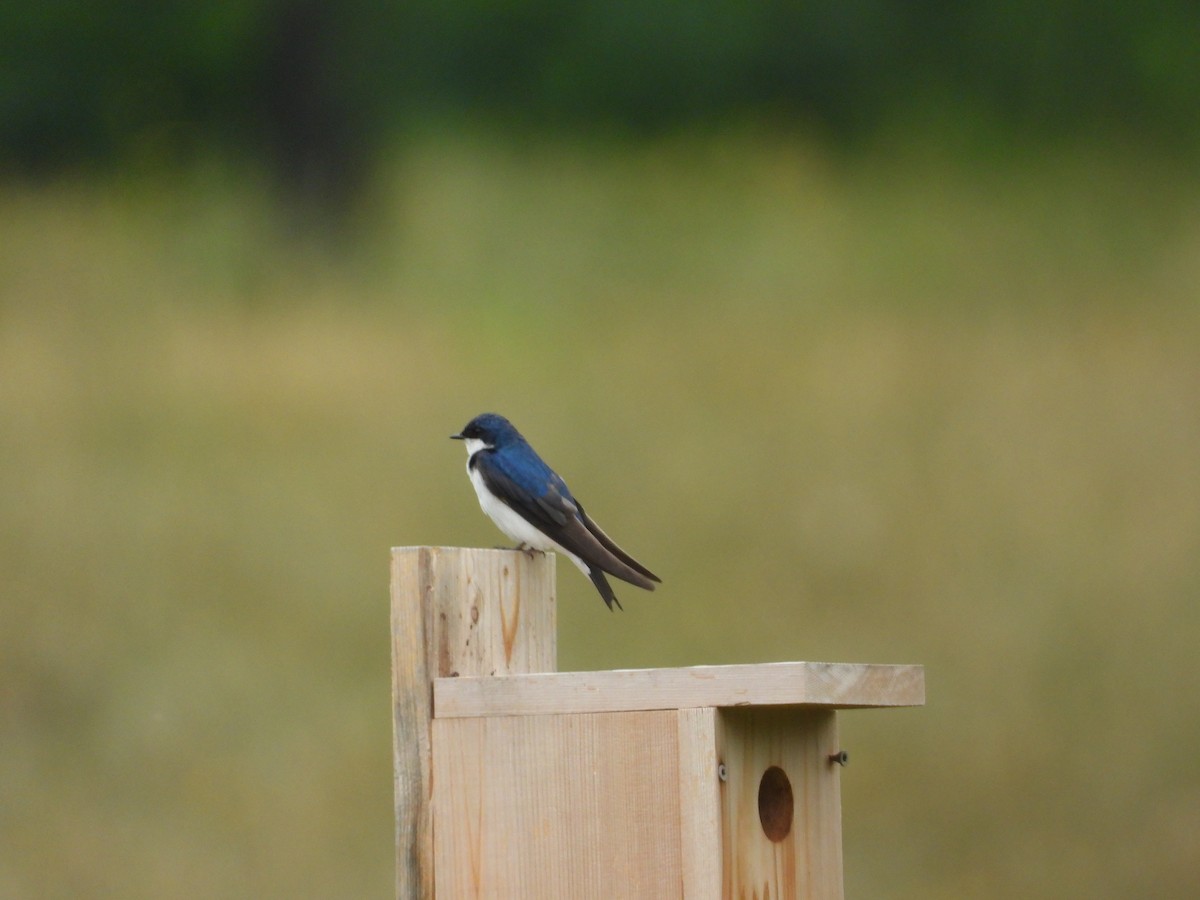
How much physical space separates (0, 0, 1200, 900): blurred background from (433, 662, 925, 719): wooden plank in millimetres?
2304

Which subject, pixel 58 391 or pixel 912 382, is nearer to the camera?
pixel 912 382

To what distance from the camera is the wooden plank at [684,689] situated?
164 cm

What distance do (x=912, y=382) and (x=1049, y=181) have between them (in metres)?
0.71

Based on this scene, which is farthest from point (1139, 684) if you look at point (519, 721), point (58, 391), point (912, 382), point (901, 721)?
point (58, 391)

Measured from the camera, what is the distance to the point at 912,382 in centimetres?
424

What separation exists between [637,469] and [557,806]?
97.8 inches

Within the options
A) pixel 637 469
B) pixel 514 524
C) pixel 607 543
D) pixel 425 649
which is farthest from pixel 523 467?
pixel 637 469

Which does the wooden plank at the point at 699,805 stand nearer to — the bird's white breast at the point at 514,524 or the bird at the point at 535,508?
the bird at the point at 535,508

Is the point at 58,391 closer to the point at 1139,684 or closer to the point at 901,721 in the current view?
the point at 901,721

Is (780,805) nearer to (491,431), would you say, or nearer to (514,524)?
(514,524)

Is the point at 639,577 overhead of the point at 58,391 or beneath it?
beneath

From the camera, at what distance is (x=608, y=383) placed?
14.2 feet

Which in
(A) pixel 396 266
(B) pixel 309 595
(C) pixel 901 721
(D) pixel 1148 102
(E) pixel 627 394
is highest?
(D) pixel 1148 102

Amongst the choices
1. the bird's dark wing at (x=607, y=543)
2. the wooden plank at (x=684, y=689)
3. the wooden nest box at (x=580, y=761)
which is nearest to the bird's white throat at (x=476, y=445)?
A: the bird's dark wing at (x=607, y=543)
